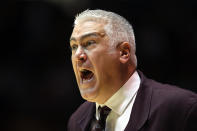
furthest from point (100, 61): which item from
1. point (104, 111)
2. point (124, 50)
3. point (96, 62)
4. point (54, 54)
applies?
point (54, 54)

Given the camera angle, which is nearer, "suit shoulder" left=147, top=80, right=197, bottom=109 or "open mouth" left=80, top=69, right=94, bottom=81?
"suit shoulder" left=147, top=80, right=197, bottom=109

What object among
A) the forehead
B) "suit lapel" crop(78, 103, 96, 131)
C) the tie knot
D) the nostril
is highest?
the forehead

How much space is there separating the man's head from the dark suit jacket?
126mm

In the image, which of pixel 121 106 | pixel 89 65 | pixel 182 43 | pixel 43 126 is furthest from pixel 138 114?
pixel 43 126

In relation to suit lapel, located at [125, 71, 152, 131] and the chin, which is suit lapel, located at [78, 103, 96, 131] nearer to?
the chin

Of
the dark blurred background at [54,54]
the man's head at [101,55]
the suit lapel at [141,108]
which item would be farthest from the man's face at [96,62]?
the dark blurred background at [54,54]

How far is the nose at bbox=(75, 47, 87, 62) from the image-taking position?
5.20 ft

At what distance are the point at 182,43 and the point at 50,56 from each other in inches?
39.3

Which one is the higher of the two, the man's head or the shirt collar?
the man's head

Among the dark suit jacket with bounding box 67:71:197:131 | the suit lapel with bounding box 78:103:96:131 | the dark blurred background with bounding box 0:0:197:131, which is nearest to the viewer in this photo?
the dark suit jacket with bounding box 67:71:197:131

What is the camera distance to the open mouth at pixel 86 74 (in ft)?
5.28

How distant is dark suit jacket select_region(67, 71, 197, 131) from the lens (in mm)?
1401

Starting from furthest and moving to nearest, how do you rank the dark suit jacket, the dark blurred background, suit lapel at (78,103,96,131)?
the dark blurred background → suit lapel at (78,103,96,131) → the dark suit jacket

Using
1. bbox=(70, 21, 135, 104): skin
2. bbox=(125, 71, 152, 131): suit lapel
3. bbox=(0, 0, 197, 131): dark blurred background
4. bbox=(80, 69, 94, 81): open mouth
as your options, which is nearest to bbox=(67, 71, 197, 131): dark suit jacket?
bbox=(125, 71, 152, 131): suit lapel
